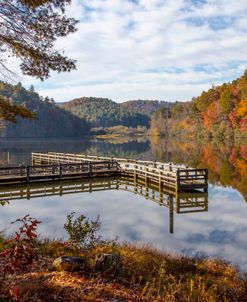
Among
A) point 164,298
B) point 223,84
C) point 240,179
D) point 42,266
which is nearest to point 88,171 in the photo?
point 240,179

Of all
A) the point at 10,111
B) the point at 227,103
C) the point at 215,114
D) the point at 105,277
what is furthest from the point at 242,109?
the point at 105,277

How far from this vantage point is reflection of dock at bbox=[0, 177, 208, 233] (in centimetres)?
2444

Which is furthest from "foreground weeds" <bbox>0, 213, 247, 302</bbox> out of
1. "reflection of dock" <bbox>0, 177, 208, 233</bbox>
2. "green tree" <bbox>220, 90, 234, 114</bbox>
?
"green tree" <bbox>220, 90, 234, 114</bbox>

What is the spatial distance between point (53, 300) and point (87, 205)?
1751 cm

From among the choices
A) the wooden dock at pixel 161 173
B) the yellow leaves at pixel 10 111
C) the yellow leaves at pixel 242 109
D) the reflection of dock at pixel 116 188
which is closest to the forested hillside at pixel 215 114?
the yellow leaves at pixel 242 109

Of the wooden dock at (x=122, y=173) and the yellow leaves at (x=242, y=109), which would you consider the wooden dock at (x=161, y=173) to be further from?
the yellow leaves at (x=242, y=109)

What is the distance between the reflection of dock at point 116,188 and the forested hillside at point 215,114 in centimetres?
7418

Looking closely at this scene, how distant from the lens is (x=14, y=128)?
19750 centimetres

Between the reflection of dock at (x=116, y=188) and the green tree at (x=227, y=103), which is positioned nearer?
the reflection of dock at (x=116, y=188)

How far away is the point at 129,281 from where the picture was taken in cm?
938

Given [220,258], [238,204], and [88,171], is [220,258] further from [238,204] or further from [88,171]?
[88,171]

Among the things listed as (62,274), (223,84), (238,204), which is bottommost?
(238,204)

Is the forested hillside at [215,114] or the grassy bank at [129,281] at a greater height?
the forested hillside at [215,114]

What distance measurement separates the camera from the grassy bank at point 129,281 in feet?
24.2
